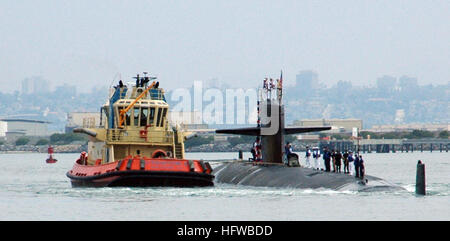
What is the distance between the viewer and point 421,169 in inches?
1183

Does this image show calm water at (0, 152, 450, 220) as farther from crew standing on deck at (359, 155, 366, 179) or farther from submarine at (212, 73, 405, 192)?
crew standing on deck at (359, 155, 366, 179)

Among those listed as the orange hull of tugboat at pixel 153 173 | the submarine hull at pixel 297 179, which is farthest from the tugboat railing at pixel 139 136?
the submarine hull at pixel 297 179

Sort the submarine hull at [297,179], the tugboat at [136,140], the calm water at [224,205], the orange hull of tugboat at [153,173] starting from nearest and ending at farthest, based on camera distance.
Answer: the calm water at [224,205] → the submarine hull at [297,179] → the orange hull of tugboat at [153,173] → the tugboat at [136,140]

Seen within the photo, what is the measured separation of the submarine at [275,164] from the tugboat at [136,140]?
2336 millimetres

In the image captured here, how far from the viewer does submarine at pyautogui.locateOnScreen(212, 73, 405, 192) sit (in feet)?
108

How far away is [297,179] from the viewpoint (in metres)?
33.5

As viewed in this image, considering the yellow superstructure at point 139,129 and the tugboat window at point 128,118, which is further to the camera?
the tugboat window at point 128,118

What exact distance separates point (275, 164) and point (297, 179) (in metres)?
3.52

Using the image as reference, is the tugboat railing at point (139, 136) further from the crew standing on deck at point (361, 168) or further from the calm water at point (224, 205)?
the crew standing on deck at point (361, 168)

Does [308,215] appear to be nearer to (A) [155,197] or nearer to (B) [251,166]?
(A) [155,197]

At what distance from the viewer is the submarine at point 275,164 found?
33.0 metres

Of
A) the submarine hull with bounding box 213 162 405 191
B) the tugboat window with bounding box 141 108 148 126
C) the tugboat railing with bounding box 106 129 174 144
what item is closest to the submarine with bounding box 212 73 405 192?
the submarine hull with bounding box 213 162 405 191

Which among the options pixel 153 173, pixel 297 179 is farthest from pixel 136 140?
pixel 297 179
